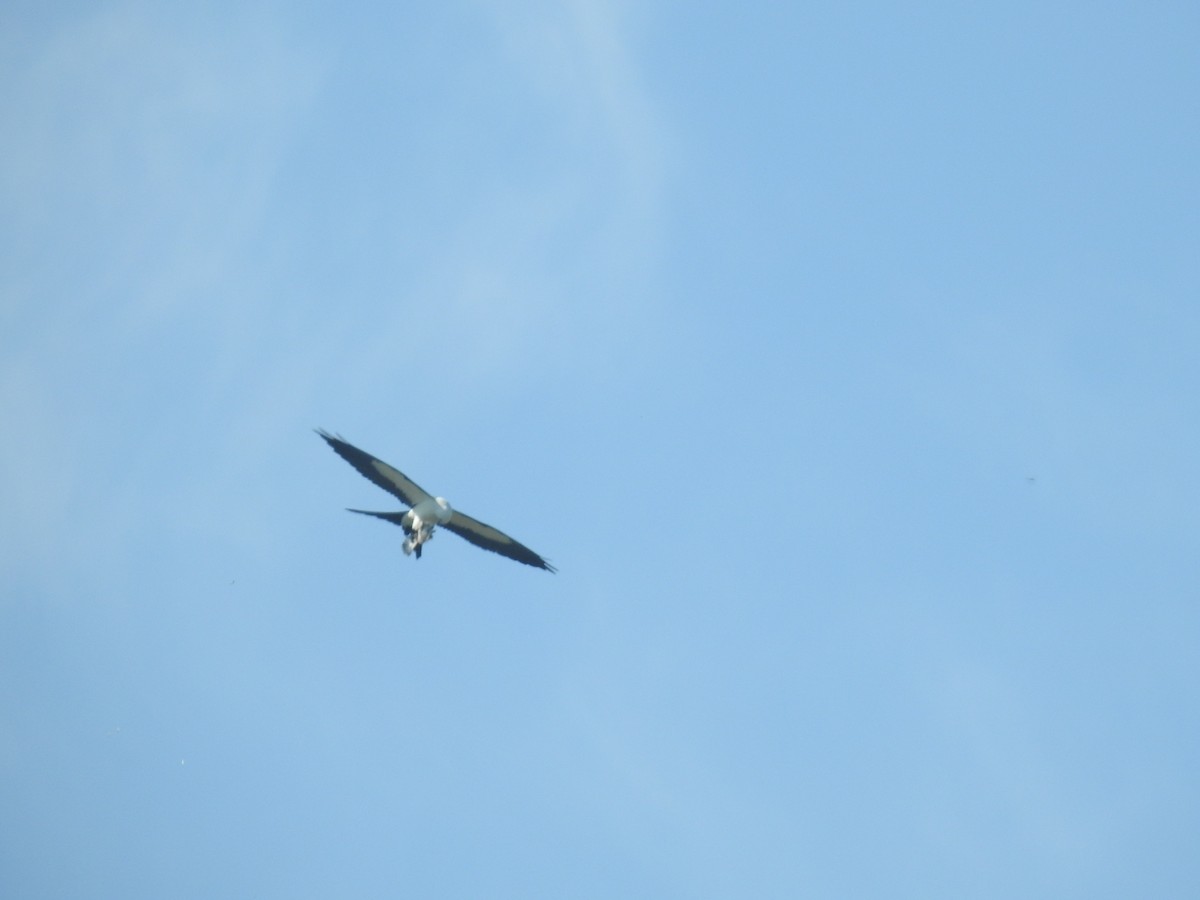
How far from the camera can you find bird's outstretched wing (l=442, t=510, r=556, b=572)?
2564cm

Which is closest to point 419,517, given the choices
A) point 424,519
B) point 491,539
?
point 424,519

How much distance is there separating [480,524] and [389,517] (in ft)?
4.92

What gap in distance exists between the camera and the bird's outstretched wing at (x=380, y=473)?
2481 centimetres

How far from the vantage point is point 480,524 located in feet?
84.0

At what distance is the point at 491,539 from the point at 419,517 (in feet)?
4.11

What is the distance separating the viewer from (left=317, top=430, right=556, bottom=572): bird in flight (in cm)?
2483

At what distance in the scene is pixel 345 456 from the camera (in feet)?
81.7

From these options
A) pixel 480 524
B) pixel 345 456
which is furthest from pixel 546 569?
pixel 345 456

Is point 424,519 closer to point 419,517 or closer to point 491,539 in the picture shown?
point 419,517

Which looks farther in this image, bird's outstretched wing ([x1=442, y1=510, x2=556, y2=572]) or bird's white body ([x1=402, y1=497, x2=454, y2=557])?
bird's outstretched wing ([x1=442, y1=510, x2=556, y2=572])

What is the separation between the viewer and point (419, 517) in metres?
25.1

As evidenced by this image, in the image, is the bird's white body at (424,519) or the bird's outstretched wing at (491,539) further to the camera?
the bird's outstretched wing at (491,539)

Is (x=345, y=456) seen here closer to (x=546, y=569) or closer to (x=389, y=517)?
(x=389, y=517)

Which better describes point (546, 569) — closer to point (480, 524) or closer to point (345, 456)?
point (480, 524)
